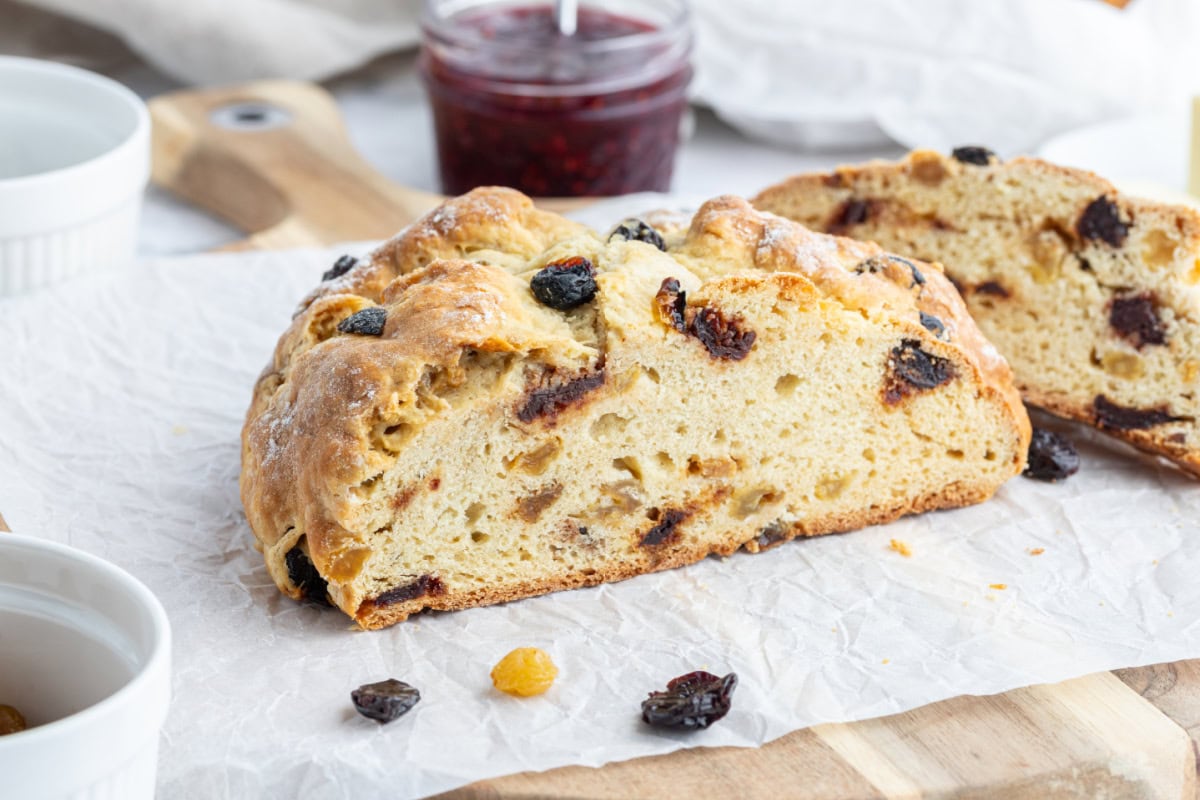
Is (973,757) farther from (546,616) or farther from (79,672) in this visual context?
(79,672)

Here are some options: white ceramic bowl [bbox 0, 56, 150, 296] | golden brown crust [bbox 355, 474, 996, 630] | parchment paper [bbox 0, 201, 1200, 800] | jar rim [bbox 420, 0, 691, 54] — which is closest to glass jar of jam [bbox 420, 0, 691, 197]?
jar rim [bbox 420, 0, 691, 54]

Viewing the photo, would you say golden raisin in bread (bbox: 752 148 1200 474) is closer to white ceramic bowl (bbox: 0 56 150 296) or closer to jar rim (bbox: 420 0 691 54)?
jar rim (bbox: 420 0 691 54)

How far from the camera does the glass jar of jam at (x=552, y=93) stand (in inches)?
226

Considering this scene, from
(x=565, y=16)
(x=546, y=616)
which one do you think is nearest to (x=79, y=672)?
(x=546, y=616)

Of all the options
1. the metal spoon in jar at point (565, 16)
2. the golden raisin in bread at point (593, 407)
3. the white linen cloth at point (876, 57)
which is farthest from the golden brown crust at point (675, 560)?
the white linen cloth at point (876, 57)

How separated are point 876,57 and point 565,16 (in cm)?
187

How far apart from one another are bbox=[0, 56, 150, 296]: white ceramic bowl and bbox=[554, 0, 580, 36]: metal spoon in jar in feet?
5.51

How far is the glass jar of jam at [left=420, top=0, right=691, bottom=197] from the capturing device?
5734mm

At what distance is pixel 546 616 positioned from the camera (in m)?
3.63

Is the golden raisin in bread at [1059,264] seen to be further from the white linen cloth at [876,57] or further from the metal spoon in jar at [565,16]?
the white linen cloth at [876,57]

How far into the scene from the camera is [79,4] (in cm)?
697

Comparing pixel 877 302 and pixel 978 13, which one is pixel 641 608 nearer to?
pixel 877 302

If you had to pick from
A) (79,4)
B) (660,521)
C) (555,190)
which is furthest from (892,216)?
(79,4)

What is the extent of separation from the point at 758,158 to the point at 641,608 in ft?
13.2
